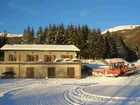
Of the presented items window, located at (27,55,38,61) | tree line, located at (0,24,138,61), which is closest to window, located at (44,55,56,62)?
window, located at (27,55,38,61)

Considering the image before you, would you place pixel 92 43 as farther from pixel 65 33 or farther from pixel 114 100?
pixel 114 100

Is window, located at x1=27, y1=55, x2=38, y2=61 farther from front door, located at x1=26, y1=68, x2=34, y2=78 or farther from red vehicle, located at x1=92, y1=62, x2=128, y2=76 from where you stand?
red vehicle, located at x1=92, y1=62, x2=128, y2=76

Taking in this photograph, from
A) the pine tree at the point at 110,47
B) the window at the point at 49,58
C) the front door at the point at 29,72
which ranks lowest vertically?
the front door at the point at 29,72

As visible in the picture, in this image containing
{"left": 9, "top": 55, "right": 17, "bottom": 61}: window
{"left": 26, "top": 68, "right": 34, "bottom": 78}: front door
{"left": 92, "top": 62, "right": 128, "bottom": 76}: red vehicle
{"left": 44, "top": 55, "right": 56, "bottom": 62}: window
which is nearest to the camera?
{"left": 92, "top": 62, "right": 128, "bottom": 76}: red vehicle

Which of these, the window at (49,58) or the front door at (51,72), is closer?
the front door at (51,72)

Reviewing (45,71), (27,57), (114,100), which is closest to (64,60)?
(45,71)

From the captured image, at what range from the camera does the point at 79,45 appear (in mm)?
82500

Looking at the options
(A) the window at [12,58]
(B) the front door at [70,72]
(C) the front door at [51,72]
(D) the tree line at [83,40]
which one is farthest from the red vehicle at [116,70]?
(D) the tree line at [83,40]

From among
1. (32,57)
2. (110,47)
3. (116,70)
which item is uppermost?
(110,47)

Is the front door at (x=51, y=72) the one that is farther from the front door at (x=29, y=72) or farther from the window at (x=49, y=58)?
the window at (x=49, y=58)

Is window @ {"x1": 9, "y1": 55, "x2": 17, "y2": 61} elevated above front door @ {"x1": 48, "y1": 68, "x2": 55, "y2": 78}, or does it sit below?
above

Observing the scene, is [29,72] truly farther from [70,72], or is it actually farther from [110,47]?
[110,47]

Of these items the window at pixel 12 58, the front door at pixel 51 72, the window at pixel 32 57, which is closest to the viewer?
the front door at pixel 51 72

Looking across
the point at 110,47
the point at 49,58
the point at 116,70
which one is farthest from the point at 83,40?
the point at 116,70
